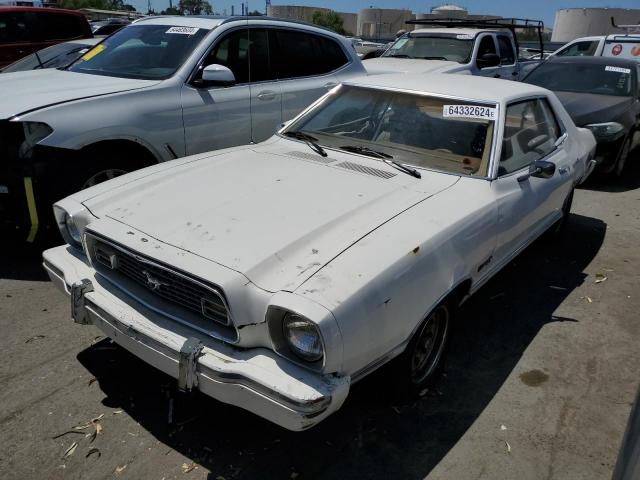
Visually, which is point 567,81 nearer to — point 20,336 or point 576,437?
point 576,437

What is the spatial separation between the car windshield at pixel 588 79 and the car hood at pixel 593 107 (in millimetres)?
237

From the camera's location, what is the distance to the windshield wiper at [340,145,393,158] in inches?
140

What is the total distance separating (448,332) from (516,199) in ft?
3.23

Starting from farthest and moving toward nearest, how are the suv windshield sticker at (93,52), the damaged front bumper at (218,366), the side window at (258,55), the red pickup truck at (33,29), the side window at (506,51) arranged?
the side window at (506,51) → the red pickup truck at (33,29) → the side window at (258,55) → the suv windshield sticker at (93,52) → the damaged front bumper at (218,366)

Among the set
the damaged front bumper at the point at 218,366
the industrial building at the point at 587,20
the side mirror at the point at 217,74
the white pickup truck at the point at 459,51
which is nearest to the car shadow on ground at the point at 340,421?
the damaged front bumper at the point at 218,366

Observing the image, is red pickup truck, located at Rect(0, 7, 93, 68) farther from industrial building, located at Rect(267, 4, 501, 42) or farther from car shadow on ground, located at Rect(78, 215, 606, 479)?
industrial building, located at Rect(267, 4, 501, 42)

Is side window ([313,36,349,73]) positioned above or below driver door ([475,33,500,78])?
above

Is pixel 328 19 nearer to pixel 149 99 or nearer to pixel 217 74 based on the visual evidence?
pixel 217 74

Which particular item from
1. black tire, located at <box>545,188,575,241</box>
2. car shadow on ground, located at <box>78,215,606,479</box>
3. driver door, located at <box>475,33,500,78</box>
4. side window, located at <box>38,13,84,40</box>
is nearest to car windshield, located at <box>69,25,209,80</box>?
car shadow on ground, located at <box>78,215,606,479</box>

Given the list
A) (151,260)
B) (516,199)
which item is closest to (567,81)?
(516,199)

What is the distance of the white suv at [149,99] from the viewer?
13.4 ft

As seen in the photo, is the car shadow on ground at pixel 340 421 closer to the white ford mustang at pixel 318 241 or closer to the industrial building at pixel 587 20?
the white ford mustang at pixel 318 241

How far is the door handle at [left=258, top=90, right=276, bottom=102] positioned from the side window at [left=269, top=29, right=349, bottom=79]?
26 cm

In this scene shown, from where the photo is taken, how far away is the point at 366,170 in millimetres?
3365
